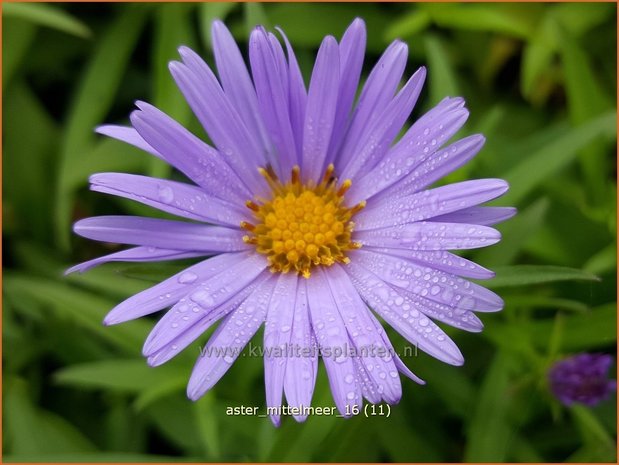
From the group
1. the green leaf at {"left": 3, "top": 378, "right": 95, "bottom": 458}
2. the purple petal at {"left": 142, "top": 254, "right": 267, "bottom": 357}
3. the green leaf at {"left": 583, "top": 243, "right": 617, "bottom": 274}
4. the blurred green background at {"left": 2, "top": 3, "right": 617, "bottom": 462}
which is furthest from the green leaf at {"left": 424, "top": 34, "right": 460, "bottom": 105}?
the green leaf at {"left": 3, "top": 378, "right": 95, "bottom": 458}

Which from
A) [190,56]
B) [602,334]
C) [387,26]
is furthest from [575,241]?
[190,56]

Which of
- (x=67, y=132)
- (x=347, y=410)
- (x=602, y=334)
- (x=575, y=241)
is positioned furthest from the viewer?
(x=67, y=132)

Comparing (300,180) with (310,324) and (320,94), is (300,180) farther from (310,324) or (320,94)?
(310,324)

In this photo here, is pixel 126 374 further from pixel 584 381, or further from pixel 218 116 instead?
pixel 584 381

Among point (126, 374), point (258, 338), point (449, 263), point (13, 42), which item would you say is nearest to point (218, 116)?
point (449, 263)

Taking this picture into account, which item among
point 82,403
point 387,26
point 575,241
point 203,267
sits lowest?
point 82,403

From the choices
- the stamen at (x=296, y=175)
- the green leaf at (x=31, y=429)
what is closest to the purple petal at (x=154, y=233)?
the stamen at (x=296, y=175)
